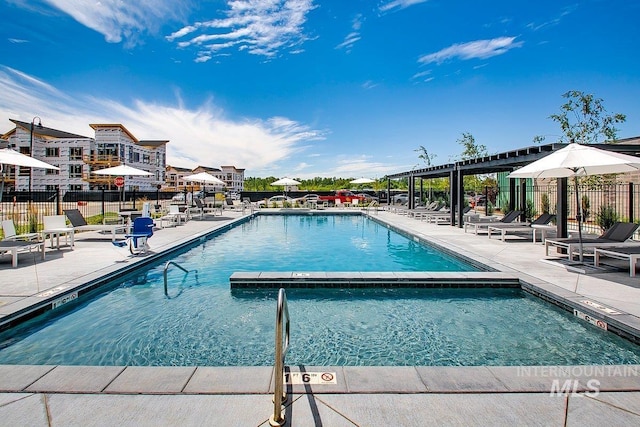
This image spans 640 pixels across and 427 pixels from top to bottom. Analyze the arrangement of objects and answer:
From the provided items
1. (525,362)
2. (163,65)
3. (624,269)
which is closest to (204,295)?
(525,362)

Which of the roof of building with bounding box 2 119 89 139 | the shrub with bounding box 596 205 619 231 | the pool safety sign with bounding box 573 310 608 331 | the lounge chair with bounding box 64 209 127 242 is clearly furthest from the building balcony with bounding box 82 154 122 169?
→ the pool safety sign with bounding box 573 310 608 331

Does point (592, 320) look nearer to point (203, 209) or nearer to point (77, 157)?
point (203, 209)

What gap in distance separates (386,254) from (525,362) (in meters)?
6.61

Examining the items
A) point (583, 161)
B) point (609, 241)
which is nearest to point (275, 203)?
point (609, 241)

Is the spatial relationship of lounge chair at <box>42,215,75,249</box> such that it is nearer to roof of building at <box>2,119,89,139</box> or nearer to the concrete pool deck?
the concrete pool deck

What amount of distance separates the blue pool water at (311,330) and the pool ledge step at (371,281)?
0.14 metres

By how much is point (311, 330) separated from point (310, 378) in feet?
5.81

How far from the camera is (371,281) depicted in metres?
6.57

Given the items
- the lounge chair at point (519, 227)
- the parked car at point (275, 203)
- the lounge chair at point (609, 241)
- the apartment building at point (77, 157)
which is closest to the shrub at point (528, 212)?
the lounge chair at point (519, 227)

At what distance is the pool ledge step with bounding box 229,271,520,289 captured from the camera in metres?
6.52

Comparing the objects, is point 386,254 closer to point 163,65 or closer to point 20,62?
point 163,65

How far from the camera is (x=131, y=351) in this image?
417cm

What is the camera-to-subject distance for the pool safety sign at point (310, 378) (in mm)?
2988

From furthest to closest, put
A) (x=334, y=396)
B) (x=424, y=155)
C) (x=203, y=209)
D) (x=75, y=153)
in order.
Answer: (x=75, y=153)
(x=424, y=155)
(x=203, y=209)
(x=334, y=396)
